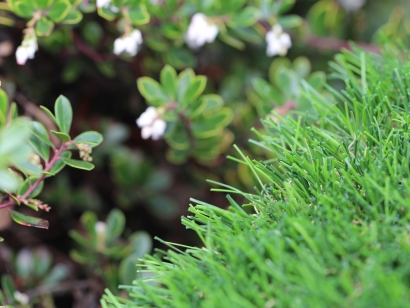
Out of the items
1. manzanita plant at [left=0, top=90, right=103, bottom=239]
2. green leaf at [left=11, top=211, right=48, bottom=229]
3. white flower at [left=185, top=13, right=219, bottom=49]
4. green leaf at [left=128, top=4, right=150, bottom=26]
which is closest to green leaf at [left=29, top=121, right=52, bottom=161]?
manzanita plant at [left=0, top=90, right=103, bottom=239]

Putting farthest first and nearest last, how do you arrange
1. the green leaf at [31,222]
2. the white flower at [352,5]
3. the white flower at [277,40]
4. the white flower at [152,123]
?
the white flower at [352,5], the white flower at [277,40], the white flower at [152,123], the green leaf at [31,222]

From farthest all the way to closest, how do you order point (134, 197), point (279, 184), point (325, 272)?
point (134, 197), point (279, 184), point (325, 272)

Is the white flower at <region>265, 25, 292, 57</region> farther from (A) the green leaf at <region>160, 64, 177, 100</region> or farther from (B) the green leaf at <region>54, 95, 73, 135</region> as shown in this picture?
(B) the green leaf at <region>54, 95, 73, 135</region>

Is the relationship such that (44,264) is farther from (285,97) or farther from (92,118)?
(285,97)

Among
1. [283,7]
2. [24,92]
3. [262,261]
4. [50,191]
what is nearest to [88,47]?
[24,92]

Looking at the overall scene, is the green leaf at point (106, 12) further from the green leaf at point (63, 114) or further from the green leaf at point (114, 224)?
the green leaf at point (114, 224)

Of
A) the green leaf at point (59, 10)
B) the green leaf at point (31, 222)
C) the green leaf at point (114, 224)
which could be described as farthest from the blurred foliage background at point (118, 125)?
the green leaf at point (31, 222)
